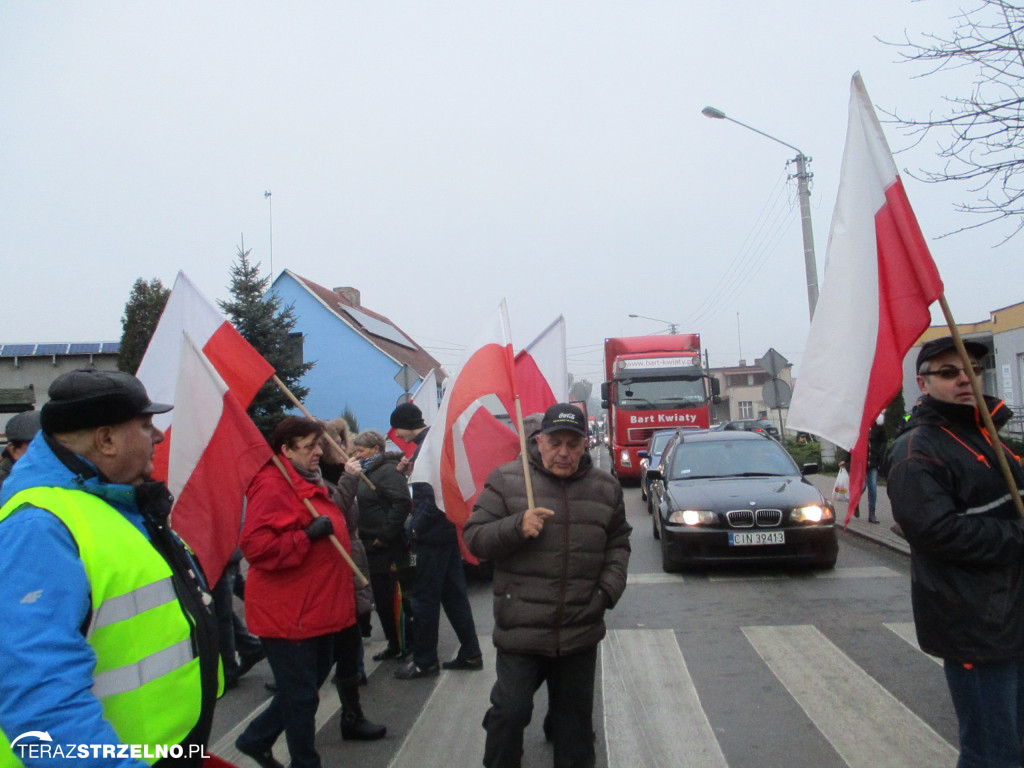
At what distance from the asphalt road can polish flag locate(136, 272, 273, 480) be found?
2.06 meters

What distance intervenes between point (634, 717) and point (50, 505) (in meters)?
3.74

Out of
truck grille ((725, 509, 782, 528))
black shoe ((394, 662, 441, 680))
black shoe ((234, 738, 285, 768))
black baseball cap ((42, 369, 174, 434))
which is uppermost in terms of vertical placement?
black baseball cap ((42, 369, 174, 434))

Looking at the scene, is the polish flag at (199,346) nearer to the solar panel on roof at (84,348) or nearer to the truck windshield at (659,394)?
the truck windshield at (659,394)

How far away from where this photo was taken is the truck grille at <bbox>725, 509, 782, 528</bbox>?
8227 millimetres

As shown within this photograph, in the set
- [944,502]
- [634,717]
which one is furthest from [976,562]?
[634,717]

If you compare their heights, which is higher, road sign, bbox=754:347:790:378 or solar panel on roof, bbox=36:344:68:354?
solar panel on roof, bbox=36:344:68:354

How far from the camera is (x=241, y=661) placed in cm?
596

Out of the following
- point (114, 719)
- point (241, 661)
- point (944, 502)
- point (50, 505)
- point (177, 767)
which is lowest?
point (241, 661)

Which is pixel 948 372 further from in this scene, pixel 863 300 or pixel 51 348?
pixel 51 348

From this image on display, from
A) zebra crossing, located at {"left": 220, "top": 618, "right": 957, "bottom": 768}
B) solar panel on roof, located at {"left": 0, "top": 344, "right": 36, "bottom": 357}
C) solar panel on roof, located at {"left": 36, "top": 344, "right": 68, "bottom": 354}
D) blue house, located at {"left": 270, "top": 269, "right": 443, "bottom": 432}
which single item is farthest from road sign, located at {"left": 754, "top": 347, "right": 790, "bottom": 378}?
solar panel on roof, located at {"left": 0, "top": 344, "right": 36, "bottom": 357}

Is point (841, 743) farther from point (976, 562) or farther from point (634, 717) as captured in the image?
point (976, 562)

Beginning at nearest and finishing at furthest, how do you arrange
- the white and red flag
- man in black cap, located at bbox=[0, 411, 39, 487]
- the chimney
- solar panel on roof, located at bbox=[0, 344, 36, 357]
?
the white and red flag → man in black cap, located at bbox=[0, 411, 39, 487] → solar panel on roof, located at bbox=[0, 344, 36, 357] → the chimney

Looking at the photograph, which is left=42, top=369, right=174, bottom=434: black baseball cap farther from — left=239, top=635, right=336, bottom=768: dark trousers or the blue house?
the blue house

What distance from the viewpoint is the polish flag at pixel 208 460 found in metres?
3.85
